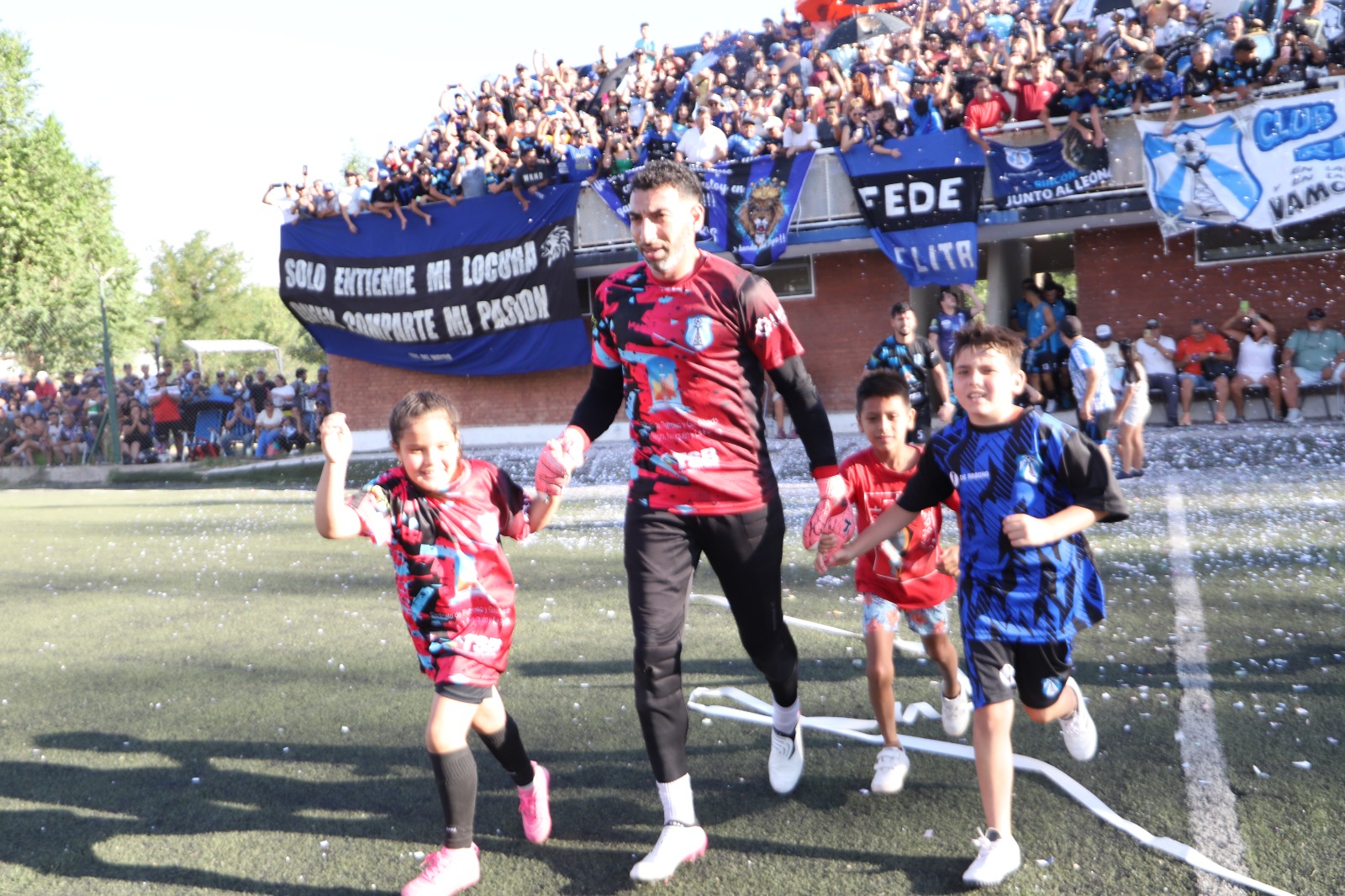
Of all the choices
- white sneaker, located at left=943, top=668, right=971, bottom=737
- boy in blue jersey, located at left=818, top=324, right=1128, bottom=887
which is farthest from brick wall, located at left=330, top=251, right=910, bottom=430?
boy in blue jersey, located at left=818, top=324, right=1128, bottom=887

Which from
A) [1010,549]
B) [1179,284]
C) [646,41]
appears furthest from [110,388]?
[1010,549]

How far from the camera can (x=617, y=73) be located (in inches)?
939

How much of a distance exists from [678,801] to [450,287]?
1828cm

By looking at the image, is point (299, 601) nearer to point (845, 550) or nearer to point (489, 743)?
point (489, 743)

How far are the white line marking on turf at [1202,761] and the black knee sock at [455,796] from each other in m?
2.15

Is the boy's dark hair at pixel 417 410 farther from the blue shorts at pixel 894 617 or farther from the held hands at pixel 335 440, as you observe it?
the blue shorts at pixel 894 617

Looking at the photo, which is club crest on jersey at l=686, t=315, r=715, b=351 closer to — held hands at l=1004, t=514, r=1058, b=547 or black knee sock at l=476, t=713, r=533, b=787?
held hands at l=1004, t=514, r=1058, b=547

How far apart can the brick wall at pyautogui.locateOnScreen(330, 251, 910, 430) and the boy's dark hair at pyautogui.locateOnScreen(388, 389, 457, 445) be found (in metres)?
15.9

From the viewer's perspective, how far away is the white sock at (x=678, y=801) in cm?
360

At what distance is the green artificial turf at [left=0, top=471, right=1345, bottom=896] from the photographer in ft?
11.7

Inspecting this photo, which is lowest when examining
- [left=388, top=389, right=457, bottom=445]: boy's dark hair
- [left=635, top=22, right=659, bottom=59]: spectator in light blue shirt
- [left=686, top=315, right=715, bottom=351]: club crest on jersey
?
[left=388, top=389, right=457, bottom=445]: boy's dark hair

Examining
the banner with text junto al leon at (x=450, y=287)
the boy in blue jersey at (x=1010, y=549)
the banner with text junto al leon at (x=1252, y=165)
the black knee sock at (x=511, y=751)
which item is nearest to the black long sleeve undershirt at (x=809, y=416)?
the boy in blue jersey at (x=1010, y=549)

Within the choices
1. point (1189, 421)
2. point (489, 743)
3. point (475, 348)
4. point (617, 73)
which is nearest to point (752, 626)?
point (489, 743)

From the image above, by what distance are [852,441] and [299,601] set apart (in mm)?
11218
